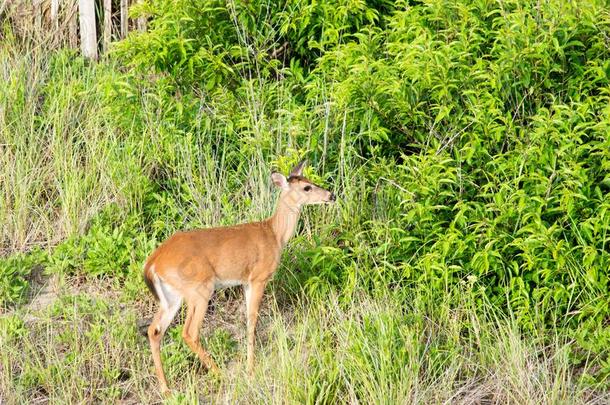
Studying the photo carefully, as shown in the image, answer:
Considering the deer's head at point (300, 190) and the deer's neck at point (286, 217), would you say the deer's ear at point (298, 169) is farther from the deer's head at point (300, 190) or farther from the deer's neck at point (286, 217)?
the deer's neck at point (286, 217)

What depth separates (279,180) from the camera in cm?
858

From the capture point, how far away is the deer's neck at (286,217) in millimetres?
8523

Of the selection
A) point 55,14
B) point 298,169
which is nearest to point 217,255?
point 298,169

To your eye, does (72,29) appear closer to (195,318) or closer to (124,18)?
(124,18)

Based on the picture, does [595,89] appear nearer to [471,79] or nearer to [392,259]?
[471,79]

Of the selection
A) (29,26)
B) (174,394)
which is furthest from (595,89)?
(29,26)

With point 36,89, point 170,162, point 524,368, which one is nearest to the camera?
point 524,368

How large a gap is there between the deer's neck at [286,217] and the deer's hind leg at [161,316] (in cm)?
92

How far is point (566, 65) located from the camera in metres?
8.84

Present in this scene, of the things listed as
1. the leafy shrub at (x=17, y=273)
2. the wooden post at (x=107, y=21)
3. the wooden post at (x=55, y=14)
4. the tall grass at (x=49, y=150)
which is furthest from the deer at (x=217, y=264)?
the wooden post at (x=55, y=14)

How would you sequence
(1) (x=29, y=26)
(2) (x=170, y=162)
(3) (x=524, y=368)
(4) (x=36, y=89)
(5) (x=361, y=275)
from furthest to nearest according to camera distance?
(1) (x=29, y=26)
(4) (x=36, y=89)
(2) (x=170, y=162)
(5) (x=361, y=275)
(3) (x=524, y=368)

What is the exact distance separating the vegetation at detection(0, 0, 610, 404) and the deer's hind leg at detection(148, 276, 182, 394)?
158 mm

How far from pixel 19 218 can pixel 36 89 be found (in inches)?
65.2

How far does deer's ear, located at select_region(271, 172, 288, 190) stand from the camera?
8.55m
